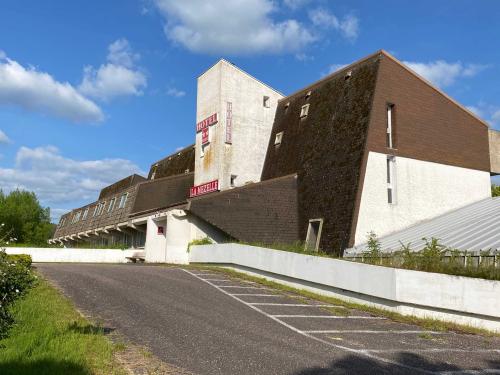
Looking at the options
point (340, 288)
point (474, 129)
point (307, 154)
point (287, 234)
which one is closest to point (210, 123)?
point (307, 154)

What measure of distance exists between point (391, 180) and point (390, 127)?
2867 millimetres

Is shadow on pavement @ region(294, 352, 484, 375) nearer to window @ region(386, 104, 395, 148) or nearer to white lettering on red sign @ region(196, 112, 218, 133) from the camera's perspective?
window @ region(386, 104, 395, 148)

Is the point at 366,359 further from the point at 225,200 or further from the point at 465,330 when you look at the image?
the point at 225,200

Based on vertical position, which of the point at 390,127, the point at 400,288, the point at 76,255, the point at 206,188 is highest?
the point at 390,127

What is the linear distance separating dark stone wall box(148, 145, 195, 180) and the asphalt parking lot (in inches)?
1062

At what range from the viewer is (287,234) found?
27.4 meters

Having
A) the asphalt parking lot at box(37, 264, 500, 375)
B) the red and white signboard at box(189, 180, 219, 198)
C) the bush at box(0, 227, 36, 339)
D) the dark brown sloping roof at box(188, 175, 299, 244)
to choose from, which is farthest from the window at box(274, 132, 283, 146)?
the bush at box(0, 227, 36, 339)

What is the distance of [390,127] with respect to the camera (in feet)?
82.3

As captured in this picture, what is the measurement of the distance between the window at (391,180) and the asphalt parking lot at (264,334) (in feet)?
37.6

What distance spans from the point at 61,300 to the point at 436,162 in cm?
2172

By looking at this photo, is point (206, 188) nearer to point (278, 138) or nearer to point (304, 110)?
point (278, 138)

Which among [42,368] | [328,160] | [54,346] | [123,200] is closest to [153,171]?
[123,200]

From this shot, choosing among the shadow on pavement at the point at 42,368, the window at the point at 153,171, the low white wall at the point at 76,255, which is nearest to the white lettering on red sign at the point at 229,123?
the low white wall at the point at 76,255

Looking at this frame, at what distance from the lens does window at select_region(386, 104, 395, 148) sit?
81.5 feet
